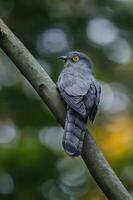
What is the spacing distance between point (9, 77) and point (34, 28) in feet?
3.06

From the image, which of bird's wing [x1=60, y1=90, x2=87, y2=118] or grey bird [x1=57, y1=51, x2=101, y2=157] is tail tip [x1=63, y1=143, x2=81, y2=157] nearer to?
grey bird [x1=57, y1=51, x2=101, y2=157]

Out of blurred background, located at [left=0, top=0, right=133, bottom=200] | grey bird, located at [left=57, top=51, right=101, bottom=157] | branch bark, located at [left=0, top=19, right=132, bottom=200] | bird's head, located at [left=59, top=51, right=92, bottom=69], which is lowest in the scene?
blurred background, located at [left=0, top=0, right=133, bottom=200]

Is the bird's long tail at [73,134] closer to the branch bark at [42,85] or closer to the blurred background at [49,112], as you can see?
the branch bark at [42,85]

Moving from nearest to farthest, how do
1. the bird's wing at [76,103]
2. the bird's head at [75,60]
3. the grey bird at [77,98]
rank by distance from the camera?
1. the grey bird at [77,98]
2. the bird's wing at [76,103]
3. the bird's head at [75,60]

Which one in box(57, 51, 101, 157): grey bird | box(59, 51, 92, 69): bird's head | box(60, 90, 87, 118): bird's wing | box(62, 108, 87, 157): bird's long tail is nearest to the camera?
box(62, 108, 87, 157): bird's long tail

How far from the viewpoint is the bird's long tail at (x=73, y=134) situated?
12.6 feet

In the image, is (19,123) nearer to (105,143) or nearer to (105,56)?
(105,143)

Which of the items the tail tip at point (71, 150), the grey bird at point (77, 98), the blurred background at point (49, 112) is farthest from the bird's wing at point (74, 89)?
the blurred background at point (49, 112)

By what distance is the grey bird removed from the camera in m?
4.02

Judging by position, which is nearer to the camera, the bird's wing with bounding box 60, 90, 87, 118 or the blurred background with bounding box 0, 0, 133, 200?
the bird's wing with bounding box 60, 90, 87, 118

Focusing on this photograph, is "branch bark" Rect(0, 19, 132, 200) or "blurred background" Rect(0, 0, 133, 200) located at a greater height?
"branch bark" Rect(0, 19, 132, 200)

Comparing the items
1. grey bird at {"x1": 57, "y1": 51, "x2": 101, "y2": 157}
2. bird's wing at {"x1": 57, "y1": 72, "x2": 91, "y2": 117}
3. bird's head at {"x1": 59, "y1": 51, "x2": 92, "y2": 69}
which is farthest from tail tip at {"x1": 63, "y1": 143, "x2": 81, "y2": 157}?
bird's head at {"x1": 59, "y1": 51, "x2": 92, "y2": 69}

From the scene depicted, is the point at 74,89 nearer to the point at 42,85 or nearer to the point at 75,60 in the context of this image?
the point at 42,85

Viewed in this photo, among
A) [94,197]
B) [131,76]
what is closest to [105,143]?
[94,197]
